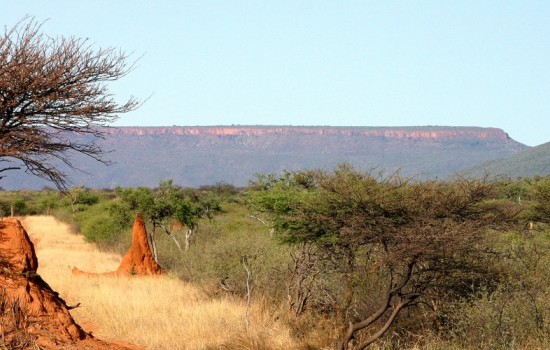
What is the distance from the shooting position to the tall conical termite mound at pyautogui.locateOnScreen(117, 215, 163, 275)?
21.4 meters

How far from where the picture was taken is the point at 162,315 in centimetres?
1522

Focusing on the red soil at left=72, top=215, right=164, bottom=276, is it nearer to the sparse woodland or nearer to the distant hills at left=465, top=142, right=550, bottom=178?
the sparse woodland

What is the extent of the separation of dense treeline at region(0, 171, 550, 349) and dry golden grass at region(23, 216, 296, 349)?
0.60 meters

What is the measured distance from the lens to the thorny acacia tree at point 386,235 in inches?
467

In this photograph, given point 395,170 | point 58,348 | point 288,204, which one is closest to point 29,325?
point 58,348

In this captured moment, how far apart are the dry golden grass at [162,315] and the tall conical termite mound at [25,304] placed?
1746 millimetres

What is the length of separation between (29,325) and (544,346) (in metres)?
7.20

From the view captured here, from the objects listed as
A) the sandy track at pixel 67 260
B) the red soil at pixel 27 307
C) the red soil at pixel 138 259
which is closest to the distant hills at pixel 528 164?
the sandy track at pixel 67 260

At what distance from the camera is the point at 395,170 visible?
14.4 meters

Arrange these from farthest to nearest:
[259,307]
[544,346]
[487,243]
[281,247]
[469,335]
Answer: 1. [281,247]
2. [259,307]
3. [487,243]
4. [469,335]
5. [544,346]

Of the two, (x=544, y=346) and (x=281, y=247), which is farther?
(x=281, y=247)

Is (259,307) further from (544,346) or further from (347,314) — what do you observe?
(544,346)

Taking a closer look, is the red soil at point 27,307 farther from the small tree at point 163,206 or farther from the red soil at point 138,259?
the small tree at point 163,206

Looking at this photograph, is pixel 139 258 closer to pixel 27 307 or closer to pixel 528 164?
pixel 27 307
